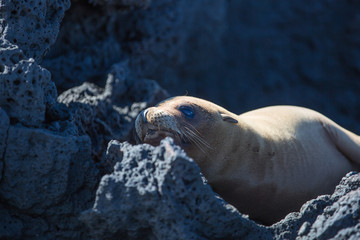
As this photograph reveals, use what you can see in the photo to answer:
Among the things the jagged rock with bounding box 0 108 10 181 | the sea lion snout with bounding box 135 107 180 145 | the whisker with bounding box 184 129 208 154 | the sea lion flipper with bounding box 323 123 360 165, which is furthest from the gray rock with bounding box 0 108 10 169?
the sea lion flipper with bounding box 323 123 360 165

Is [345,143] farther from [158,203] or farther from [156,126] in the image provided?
[158,203]

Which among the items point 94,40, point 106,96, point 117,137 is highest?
point 94,40

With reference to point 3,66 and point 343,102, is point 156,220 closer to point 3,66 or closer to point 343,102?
point 3,66

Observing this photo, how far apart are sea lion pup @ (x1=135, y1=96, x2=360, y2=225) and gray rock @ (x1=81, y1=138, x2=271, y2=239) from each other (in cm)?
89

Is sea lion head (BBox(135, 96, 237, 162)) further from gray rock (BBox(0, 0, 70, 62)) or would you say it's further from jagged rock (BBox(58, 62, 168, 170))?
gray rock (BBox(0, 0, 70, 62))

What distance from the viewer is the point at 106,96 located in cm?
515

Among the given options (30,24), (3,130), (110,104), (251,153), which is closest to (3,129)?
(3,130)

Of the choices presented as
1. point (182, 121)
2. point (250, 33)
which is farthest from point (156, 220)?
point (250, 33)

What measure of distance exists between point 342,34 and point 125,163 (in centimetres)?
667

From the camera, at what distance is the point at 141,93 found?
18.4ft

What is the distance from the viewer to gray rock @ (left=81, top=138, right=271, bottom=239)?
2939 mm

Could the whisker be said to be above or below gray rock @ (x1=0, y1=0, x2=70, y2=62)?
below

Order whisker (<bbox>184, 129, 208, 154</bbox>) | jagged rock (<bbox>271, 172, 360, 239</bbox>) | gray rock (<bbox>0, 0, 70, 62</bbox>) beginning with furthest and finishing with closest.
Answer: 1. whisker (<bbox>184, 129, 208, 154</bbox>)
2. gray rock (<bbox>0, 0, 70, 62</bbox>)
3. jagged rock (<bbox>271, 172, 360, 239</bbox>)

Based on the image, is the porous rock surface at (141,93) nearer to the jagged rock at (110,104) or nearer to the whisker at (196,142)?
the jagged rock at (110,104)
